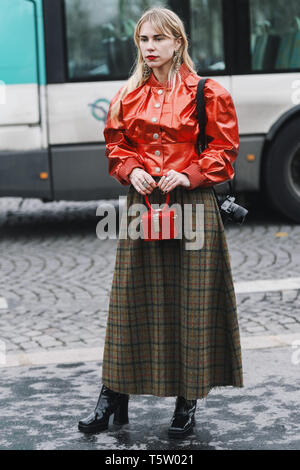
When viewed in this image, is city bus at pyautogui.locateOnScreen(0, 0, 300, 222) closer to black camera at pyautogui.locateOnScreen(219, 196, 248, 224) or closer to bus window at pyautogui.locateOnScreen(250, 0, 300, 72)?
bus window at pyautogui.locateOnScreen(250, 0, 300, 72)

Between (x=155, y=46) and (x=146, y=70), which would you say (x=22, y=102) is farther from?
(x=155, y=46)

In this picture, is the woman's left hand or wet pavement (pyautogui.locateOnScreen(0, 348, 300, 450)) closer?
the woman's left hand

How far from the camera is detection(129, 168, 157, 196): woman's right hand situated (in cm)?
370

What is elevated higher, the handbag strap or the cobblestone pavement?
the handbag strap

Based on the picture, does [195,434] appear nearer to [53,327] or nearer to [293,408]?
[293,408]

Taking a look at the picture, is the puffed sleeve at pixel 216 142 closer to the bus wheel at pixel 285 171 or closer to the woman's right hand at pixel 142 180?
the woman's right hand at pixel 142 180

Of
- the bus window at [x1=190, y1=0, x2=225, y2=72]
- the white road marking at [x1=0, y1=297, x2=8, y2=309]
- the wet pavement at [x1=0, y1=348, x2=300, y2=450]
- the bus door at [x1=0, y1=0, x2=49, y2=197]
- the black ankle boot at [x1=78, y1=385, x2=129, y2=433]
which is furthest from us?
the bus window at [x1=190, y1=0, x2=225, y2=72]

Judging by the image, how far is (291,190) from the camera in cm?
928

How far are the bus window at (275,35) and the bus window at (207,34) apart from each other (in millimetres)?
326

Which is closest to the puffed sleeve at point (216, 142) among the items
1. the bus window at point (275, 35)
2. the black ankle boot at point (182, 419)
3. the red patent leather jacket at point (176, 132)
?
the red patent leather jacket at point (176, 132)

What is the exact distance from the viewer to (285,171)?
920 centimetres

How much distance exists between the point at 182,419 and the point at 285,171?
5599 millimetres

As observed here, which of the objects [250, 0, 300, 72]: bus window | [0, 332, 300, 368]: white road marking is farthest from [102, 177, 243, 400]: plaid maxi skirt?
[250, 0, 300, 72]: bus window

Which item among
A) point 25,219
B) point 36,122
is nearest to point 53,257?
point 36,122
